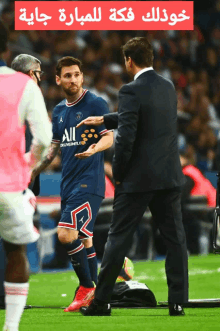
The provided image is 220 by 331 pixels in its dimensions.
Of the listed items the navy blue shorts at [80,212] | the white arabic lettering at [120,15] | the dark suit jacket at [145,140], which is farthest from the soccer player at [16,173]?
the white arabic lettering at [120,15]

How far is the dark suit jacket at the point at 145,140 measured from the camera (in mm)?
5285

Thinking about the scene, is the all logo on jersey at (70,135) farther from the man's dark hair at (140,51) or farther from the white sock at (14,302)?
the white sock at (14,302)

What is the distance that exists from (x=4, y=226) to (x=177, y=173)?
1.76 m

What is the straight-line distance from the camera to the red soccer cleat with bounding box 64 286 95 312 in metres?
6.12

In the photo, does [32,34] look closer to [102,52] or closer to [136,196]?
[102,52]

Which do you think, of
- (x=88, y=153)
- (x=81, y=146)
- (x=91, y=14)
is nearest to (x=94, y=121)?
(x=88, y=153)

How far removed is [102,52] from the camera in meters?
15.8

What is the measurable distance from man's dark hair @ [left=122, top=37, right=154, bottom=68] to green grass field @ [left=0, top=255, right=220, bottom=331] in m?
1.88

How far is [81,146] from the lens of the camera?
6.27m

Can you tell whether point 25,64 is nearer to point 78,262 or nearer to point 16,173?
point 78,262

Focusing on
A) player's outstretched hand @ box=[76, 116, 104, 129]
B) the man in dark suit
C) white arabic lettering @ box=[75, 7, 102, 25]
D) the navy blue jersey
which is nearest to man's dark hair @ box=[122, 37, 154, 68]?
the man in dark suit

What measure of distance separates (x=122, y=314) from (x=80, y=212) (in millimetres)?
913

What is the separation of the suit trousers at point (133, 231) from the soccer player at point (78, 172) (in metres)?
0.70

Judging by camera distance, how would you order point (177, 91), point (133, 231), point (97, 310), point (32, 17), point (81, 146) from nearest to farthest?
point (133, 231) → point (97, 310) → point (81, 146) → point (32, 17) → point (177, 91)
